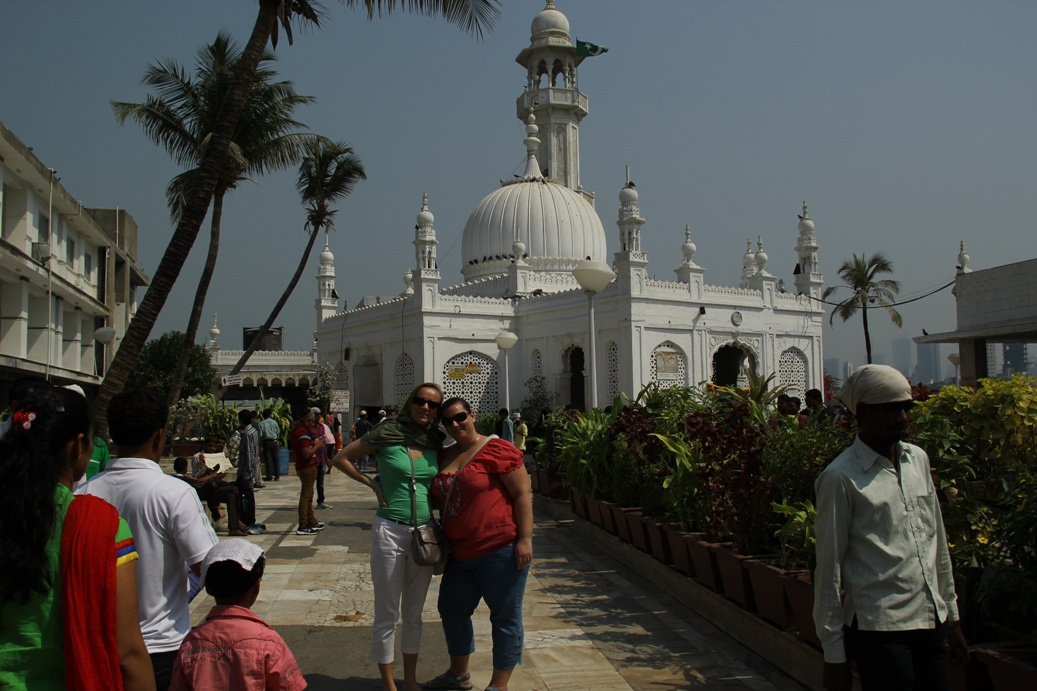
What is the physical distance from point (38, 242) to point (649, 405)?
16200 mm

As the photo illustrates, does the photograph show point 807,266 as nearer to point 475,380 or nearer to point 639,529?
point 475,380

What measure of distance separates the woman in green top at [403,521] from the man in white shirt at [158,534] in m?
1.63

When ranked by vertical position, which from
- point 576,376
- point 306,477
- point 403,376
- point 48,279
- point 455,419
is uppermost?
point 48,279

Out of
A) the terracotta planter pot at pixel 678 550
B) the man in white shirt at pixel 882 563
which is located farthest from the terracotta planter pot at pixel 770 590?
the man in white shirt at pixel 882 563

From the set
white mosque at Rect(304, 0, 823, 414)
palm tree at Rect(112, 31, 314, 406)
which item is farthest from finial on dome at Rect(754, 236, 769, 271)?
palm tree at Rect(112, 31, 314, 406)

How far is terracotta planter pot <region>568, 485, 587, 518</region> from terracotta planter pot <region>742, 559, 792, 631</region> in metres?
5.19

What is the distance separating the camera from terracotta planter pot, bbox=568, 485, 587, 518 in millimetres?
10813

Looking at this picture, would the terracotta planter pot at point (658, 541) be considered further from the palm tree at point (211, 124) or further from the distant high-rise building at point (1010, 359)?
the palm tree at point (211, 124)

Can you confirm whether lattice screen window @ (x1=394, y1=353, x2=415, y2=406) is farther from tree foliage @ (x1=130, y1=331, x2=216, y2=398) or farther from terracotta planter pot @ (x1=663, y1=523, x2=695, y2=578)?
terracotta planter pot @ (x1=663, y1=523, x2=695, y2=578)

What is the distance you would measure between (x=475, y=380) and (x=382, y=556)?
84.7ft

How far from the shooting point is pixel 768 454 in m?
6.08

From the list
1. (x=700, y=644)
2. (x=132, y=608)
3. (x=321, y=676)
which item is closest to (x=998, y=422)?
(x=700, y=644)

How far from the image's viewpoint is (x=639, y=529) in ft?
27.0

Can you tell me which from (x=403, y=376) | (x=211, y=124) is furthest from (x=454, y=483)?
(x=403, y=376)
